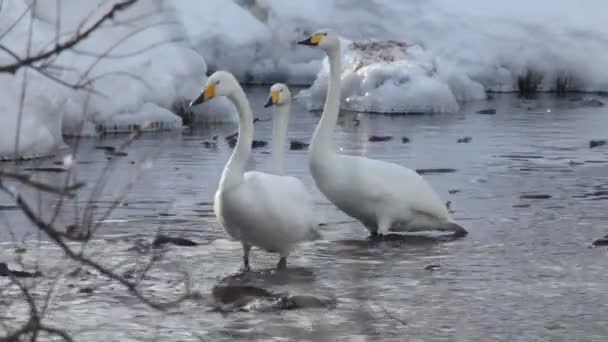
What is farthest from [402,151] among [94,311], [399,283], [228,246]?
[94,311]

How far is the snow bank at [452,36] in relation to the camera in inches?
1067

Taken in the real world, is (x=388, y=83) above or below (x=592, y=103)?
above

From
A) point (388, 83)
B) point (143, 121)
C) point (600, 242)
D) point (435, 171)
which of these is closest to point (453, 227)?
point (600, 242)

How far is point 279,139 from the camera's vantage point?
30.8 feet

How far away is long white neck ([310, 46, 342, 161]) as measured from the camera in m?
10.2

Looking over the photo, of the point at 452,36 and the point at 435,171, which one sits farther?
the point at 452,36

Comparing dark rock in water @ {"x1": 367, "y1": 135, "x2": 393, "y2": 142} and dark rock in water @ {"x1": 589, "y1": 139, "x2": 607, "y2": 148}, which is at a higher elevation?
dark rock in water @ {"x1": 589, "y1": 139, "x2": 607, "y2": 148}

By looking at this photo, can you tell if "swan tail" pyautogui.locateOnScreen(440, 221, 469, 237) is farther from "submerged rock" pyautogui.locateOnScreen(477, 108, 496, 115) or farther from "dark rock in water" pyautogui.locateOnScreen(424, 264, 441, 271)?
"submerged rock" pyautogui.locateOnScreen(477, 108, 496, 115)

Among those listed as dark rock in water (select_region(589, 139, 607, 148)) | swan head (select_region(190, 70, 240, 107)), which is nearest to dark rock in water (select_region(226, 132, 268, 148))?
dark rock in water (select_region(589, 139, 607, 148))

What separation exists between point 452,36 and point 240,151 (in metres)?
19.3

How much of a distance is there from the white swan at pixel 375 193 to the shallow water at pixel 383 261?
0.25 metres

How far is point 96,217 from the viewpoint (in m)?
11.2

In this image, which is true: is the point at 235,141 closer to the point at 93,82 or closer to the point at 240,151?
the point at 93,82

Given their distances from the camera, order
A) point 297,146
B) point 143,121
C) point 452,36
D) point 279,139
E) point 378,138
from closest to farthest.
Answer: point 279,139
point 297,146
point 378,138
point 143,121
point 452,36
